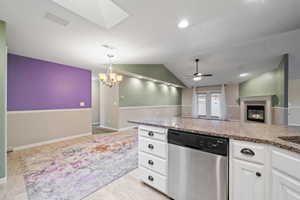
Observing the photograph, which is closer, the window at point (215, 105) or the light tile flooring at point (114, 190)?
the light tile flooring at point (114, 190)

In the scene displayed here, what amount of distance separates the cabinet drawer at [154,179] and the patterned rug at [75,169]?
54cm

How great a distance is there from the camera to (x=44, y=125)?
12.2ft

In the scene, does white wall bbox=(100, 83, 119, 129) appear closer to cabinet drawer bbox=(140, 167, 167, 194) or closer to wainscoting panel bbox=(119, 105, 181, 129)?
wainscoting panel bbox=(119, 105, 181, 129)

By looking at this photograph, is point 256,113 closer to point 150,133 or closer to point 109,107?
point 150,133

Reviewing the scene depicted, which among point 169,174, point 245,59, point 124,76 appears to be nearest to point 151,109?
point 124,76

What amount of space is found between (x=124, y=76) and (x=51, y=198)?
4.68m

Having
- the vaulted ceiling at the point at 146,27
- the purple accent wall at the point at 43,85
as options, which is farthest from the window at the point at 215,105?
the purple accent wall at the point at 43,85

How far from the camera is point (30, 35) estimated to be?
7.60 feet

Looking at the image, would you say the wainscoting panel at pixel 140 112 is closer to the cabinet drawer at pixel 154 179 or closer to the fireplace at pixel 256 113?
the cabinet drawer at pixel 154 179

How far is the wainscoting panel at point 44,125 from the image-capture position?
3222 mm

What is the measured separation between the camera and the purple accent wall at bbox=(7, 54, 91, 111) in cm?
322

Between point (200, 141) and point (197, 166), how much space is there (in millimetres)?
286

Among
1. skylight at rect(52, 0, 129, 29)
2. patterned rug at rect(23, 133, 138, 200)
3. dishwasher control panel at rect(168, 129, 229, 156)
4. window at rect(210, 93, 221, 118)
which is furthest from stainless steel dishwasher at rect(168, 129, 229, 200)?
window at rect(210, 93, 221, 118)

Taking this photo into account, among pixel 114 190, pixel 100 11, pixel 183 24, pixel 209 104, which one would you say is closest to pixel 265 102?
pixel 209 104
